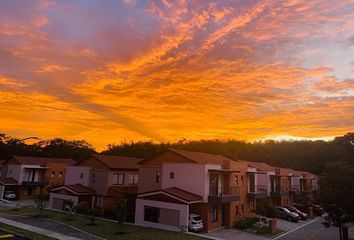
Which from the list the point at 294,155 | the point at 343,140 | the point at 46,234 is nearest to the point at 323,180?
the point at 343,140

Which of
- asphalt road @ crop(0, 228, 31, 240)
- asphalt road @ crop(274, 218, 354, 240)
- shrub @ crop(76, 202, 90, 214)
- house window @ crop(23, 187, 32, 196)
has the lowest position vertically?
asphalt road @ crop(274, 218, 354, 240)

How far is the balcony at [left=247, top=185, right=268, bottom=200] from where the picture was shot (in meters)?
45.3

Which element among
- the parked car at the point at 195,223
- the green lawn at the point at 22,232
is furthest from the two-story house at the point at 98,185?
the green lawn at the point at 22,232

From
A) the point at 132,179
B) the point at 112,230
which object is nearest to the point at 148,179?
the point at 112,230

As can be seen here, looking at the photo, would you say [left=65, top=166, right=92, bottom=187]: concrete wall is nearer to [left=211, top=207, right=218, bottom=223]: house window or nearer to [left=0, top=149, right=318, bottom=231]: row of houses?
[left=0, top=149, right=318, bottom=231]: row of houses

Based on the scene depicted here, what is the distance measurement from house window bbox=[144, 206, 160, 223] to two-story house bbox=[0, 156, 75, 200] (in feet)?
111

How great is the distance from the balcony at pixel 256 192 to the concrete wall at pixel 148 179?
13406 mm

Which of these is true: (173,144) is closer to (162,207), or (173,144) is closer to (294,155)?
(294,155)

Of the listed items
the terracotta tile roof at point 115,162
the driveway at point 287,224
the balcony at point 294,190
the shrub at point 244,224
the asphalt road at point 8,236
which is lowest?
the driveway at point 287,224

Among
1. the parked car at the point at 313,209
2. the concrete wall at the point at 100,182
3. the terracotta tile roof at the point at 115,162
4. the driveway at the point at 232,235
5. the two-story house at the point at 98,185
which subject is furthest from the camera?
the parked car at the point at 313,209

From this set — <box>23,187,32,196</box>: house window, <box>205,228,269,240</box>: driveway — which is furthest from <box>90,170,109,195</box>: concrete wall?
<box>23,187,32,196</box>: house window

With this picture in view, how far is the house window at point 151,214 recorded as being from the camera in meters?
35.6

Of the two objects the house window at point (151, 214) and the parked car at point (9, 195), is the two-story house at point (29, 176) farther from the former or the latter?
the house window at point (151, 214)

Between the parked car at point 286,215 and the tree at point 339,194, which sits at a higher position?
the tree at point 339,194
